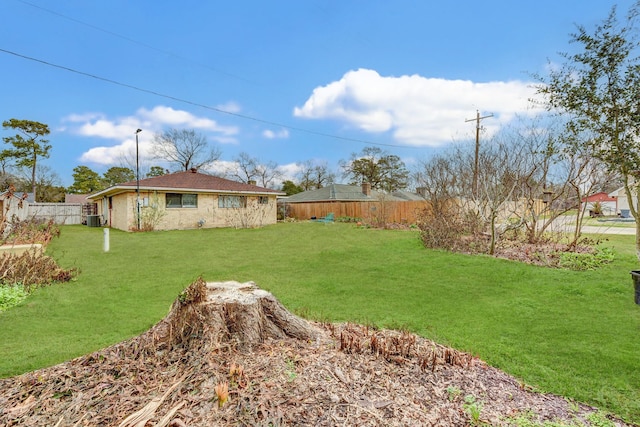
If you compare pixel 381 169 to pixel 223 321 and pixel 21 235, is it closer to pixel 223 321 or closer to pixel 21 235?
pixel 21 235

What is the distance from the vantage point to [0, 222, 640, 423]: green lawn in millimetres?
3158

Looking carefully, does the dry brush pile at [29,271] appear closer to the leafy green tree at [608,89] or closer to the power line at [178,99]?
the power line at [178,99]

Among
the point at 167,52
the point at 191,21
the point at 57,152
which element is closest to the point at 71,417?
the point at 191,21

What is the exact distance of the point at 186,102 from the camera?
1412 cm

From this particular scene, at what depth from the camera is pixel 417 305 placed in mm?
5008

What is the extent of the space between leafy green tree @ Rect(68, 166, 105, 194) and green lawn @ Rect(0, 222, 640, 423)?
34157 mm

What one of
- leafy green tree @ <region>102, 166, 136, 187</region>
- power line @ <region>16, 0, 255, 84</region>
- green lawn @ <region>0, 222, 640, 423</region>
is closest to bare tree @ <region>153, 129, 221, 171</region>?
leafy green tree @ <region>102, 166, 136, 187</region>

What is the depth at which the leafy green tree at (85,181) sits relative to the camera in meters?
36.7

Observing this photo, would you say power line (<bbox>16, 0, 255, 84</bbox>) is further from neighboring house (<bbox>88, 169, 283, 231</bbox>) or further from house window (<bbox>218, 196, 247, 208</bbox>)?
house window (<bbox>218, 196, 247, 208</bbox>)

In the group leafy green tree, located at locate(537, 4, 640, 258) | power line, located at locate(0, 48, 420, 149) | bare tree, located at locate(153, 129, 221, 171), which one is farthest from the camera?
bare tree, located at locate(153, 129, 221, 171)

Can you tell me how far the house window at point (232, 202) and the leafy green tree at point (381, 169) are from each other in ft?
67.3

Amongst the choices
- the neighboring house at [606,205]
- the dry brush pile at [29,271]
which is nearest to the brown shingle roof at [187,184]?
the dry brush pile at [29,271]

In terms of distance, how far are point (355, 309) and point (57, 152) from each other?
33639 mm

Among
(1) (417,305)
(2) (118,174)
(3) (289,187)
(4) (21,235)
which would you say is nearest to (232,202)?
(4) (21,235)
